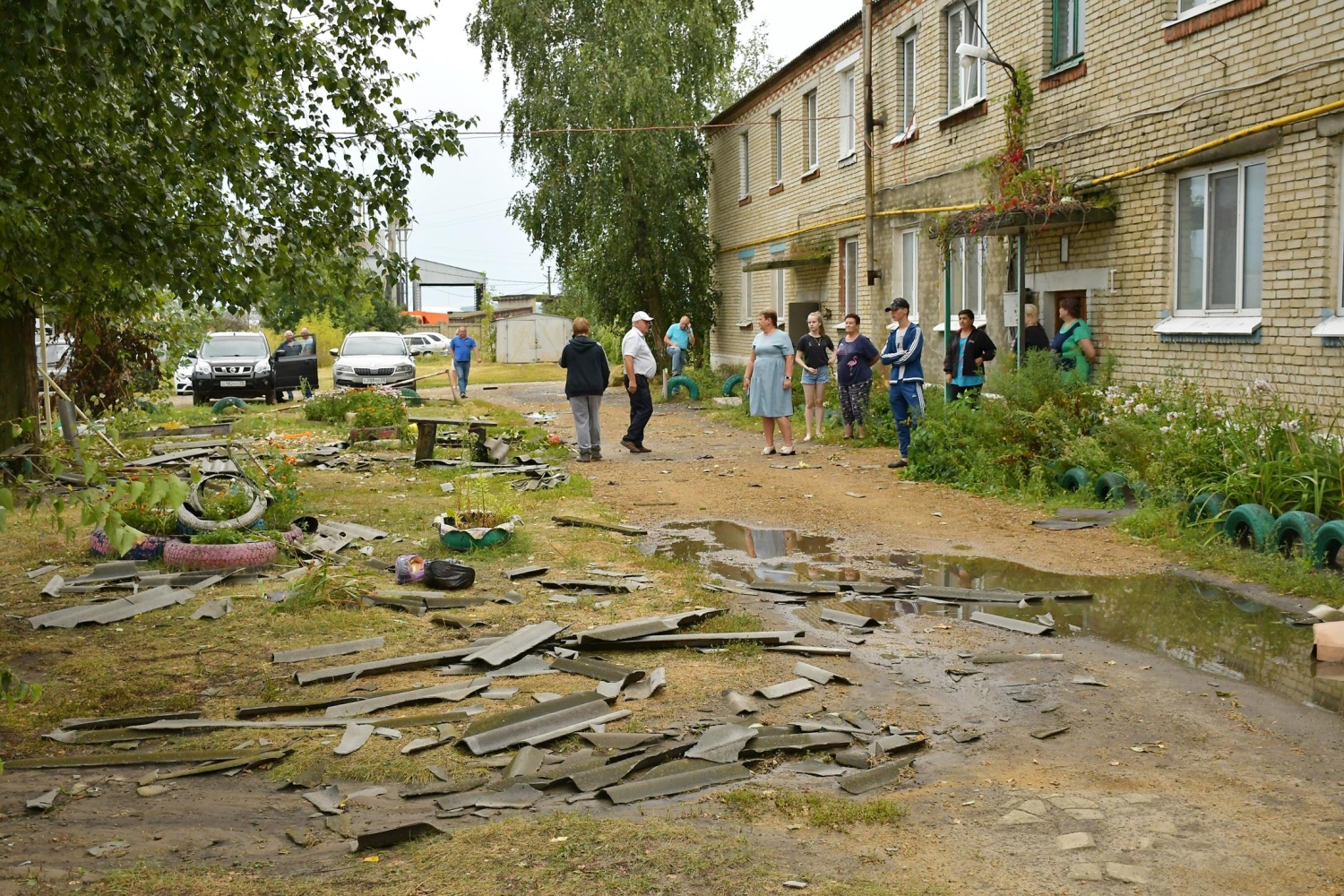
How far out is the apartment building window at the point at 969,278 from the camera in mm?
18094

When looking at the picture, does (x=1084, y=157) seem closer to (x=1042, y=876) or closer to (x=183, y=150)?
(x=183, y=150)

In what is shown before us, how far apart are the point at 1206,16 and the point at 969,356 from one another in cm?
471

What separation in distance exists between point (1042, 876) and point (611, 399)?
82.8ft

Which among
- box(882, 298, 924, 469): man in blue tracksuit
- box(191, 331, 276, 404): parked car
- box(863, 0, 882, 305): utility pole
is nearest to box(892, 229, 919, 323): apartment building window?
box(863, 0, 882, 305): utility pole

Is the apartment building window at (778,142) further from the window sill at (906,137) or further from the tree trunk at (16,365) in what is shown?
the tree trunk at (16,365)

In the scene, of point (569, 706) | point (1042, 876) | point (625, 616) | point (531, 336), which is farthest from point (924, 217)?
point (531, 336)

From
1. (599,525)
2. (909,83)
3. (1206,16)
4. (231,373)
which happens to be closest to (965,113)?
(909,83)

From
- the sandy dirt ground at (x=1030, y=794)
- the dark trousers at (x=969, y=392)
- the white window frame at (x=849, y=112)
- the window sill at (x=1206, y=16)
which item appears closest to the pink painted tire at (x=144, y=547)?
the sandy dirt ground at (x=1030, y=794)

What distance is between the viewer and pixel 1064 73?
15.6 m

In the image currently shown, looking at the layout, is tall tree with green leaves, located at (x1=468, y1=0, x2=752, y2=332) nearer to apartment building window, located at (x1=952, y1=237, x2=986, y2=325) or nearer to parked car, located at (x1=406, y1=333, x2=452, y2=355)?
apartment building window, located at (x1=952, y1=237, x2=986, y2=325)

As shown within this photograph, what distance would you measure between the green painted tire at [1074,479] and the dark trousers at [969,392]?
231 centimetres

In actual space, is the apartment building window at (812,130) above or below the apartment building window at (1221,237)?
above

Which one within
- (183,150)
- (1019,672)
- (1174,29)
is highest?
(1174,29)

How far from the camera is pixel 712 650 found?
7.29m
